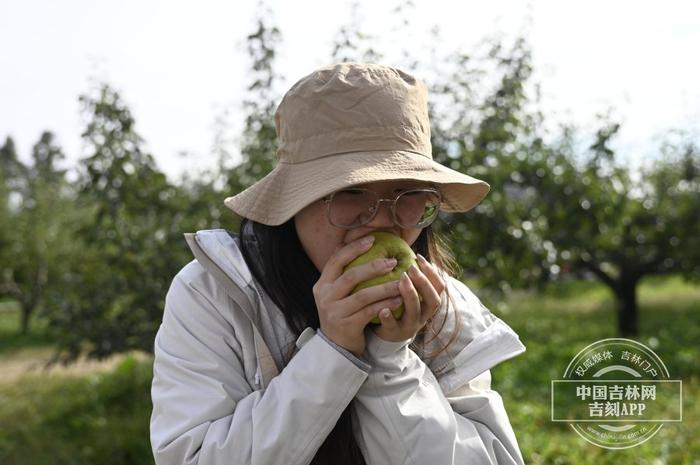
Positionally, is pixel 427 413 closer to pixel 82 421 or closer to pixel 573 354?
pixel 82 421

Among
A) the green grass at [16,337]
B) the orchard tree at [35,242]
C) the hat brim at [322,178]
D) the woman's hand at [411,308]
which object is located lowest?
the green grass at [16,337]

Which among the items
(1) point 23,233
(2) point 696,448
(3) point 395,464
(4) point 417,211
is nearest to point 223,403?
(3) point 395,464

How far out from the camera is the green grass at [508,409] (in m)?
4.41

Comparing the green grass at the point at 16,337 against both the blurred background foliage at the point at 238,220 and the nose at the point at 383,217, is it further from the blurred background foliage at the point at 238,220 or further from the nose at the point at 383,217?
the nose at the point at 383,217

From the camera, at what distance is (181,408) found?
1.38 metres

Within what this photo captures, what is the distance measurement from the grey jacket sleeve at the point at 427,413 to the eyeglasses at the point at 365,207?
0.73 feet

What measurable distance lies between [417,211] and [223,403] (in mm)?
528

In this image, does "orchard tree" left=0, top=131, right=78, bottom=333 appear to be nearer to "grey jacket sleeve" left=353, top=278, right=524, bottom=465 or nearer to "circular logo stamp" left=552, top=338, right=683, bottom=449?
"circular logo stamp" left=552, top=338, right=683, bottom=449

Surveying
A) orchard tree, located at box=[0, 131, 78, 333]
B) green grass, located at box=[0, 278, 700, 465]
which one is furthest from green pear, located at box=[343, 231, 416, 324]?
orchard tree, located at box=[0, 131, 78, 333]

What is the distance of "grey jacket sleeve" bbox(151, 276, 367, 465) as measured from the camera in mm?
1310

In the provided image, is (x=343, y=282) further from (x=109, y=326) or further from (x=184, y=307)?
(x=109, y=326)

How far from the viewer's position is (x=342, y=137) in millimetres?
1450

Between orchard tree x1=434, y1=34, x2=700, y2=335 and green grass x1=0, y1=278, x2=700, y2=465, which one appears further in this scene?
green grass x1=0, y1=278, x2=700, y2=465

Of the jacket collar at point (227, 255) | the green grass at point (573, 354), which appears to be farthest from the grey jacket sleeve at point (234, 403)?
the green grass at point (573, 354)
